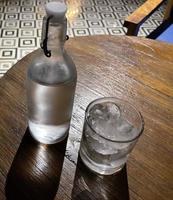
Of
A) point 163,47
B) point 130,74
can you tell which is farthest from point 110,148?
point 163,47

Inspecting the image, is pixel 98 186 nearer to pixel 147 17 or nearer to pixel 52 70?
pixel 52 70

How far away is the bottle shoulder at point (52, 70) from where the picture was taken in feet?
1.79

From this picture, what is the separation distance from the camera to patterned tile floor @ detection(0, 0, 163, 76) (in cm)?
200

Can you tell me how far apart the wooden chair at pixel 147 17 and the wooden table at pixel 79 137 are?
0.39 meters

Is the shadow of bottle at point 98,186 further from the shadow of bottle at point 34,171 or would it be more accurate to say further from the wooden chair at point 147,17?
the wooden chair at point 147,17

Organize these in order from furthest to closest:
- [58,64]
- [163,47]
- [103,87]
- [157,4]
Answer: [157,4], [163,47], [103,87], [58,64]

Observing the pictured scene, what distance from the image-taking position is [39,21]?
2266 mm

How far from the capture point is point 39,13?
2.36 m

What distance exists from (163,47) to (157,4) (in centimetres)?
56

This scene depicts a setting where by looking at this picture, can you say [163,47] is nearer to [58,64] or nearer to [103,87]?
[103,87]

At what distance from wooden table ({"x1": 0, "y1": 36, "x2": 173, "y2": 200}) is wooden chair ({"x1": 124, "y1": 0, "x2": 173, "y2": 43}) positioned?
1.27 feet

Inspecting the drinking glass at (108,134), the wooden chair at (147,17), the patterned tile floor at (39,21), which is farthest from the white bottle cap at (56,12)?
the patterned tile floor at (39,21)

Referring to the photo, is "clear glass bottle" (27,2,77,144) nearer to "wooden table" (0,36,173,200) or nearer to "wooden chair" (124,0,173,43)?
"wooden table" (0,36,173,200)

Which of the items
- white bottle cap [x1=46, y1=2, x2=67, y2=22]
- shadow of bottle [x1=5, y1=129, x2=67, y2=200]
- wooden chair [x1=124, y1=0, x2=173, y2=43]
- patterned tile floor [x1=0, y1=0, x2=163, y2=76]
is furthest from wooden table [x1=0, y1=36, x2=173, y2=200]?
patterned tile floor [x1=0, y1=0, x2=163, y2=76]
